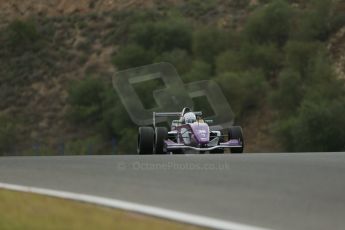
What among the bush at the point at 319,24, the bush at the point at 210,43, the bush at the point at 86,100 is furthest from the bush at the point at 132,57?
the bush at the point at 319,24

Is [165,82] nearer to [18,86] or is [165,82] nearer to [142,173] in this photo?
[18,86]

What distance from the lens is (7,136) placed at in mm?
53312

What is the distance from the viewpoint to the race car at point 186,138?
21844 mm

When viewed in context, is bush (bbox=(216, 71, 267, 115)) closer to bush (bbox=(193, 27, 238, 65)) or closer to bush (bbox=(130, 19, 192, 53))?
bush (bbox=(193, 27, 238, 65))

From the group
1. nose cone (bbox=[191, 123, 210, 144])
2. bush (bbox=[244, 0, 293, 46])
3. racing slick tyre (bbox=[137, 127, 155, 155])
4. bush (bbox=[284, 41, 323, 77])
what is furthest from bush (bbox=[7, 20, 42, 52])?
nose cone (bbox=[191, 123, 210, 144])

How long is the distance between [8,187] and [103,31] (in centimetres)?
5810

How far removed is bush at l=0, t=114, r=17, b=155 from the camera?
2079 inches

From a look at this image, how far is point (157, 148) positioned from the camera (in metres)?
21.9

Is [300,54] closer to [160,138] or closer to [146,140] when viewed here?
[160,138]

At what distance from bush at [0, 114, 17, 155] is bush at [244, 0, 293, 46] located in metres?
17.5

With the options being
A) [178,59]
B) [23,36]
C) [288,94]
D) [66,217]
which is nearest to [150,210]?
[66,217]

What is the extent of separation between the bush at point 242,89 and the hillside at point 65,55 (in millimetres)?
710

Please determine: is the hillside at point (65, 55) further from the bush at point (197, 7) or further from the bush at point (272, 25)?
the bush at point (272, 25)

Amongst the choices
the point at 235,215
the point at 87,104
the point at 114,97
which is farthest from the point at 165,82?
the point at 235,215
